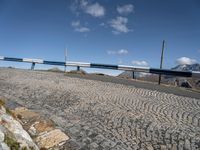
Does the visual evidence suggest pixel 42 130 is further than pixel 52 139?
Yes

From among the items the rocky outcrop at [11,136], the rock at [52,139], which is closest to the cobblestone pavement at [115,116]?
the rock at [52,139]

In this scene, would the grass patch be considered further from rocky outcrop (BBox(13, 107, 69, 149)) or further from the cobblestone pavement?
the cobblestone pavement

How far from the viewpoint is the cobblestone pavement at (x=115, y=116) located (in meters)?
8.14

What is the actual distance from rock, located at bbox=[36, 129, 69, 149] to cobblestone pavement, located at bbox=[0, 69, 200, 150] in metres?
0.24

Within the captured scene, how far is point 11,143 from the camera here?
19.7 feet

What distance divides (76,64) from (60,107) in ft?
63.6

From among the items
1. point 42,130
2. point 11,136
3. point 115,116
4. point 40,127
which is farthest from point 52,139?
point 115,116

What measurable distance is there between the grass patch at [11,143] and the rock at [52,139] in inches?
63.1

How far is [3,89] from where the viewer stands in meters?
14.9

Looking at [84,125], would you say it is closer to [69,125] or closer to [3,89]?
[69,125]

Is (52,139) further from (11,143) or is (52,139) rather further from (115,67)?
(115,67)

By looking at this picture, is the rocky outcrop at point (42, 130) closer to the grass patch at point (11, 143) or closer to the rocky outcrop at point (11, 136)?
the rocky outcrop at point (11, 136)

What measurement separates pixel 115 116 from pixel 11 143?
493 centimetres

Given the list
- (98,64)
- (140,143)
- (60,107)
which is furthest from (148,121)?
(98,64)
